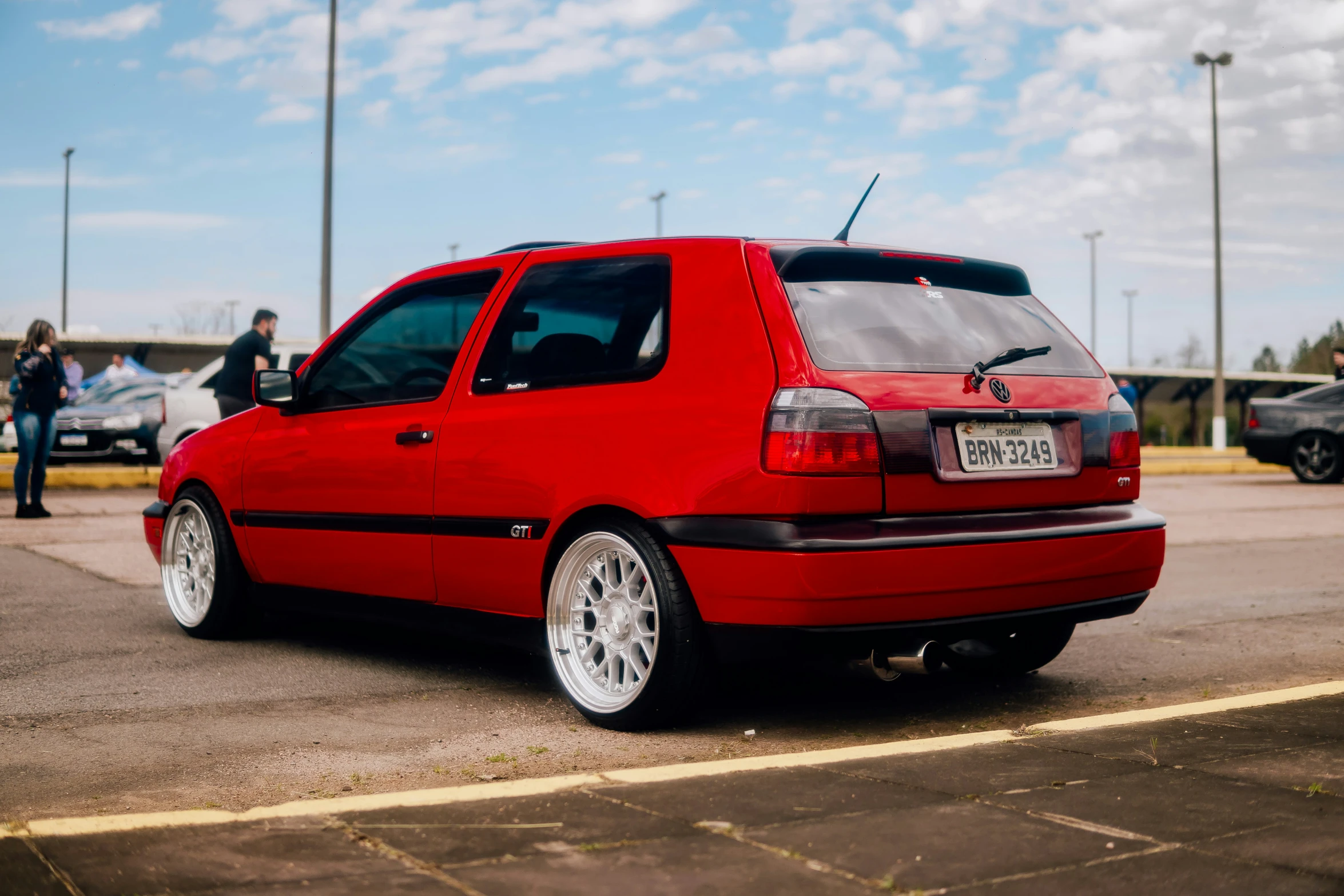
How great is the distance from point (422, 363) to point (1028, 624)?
2.43m

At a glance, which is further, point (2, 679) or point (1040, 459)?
point (2, 679)

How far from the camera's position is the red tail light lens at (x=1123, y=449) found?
4656 millimetres

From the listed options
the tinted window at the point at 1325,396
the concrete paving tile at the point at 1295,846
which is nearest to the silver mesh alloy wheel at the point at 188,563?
the concrete paving tile at the point at 1295,846

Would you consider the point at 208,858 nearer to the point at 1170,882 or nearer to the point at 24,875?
the point at 24,875

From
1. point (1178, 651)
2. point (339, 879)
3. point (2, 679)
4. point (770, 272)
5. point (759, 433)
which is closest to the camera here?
point (339, 879)

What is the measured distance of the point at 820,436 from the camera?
12.9 feet

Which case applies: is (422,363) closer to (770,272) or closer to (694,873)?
(770,272)

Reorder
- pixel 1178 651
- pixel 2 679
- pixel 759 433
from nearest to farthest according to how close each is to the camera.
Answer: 1. pixel 759 433
2. pixel 2 679
3. pixel 1178 651

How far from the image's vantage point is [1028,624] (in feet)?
14.2

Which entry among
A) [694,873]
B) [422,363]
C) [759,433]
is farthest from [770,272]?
[694,873]

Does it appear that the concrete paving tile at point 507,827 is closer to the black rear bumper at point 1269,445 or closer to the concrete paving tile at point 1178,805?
the concrete paving tile at point 1178,805

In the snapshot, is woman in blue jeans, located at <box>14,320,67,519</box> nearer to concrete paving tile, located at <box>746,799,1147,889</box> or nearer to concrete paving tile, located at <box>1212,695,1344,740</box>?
concrete paving tile, located at <box>1212,695,1344,740</box>

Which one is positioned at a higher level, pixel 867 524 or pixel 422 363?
pixel 422 363

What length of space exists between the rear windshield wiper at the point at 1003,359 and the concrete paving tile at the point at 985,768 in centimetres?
112
